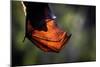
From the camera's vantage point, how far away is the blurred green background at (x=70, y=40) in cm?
210

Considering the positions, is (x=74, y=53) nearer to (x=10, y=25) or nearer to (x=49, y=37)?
(x=49, y=37)

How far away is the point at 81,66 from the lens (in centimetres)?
236

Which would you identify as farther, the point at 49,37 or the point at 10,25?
the point at 49,37

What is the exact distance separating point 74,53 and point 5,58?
2.97ft

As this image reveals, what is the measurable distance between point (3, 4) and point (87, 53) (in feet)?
4.19

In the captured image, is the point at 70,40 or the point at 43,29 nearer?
the point at 43,29

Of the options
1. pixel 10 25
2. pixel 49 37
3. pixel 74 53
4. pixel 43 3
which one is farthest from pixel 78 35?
pixel 10 25

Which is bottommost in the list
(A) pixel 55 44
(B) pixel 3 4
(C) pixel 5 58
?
(C) pixel 5 58

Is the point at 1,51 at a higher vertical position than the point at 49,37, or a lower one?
lower

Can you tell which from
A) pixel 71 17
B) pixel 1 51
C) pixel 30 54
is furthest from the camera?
pixel 71 17

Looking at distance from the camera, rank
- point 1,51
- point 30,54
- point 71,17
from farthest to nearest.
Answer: point 71,17
point 30,54
point 1,51

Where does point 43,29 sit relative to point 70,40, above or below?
above

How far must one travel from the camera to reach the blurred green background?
6.90 ft

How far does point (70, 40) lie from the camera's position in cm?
233
